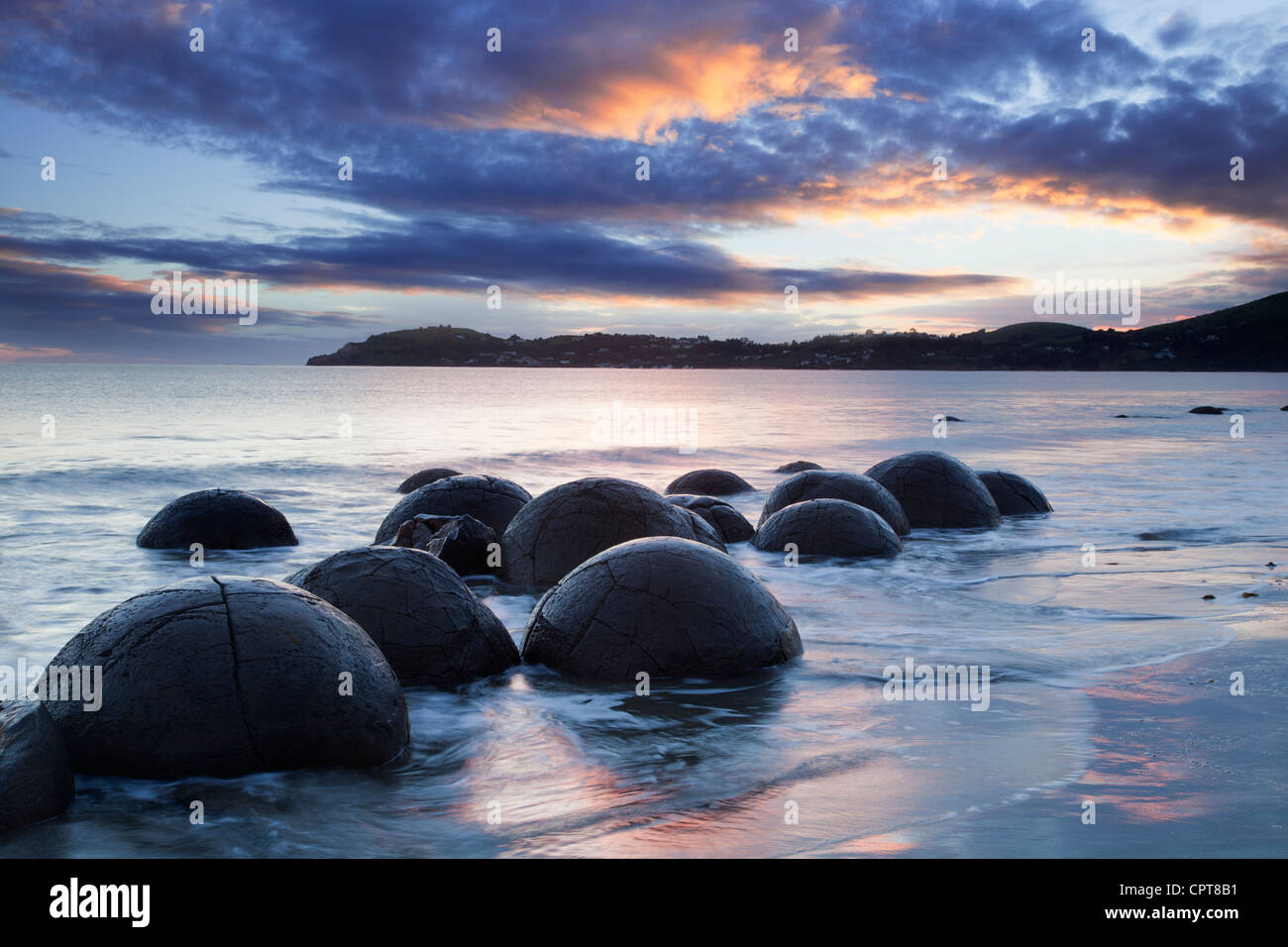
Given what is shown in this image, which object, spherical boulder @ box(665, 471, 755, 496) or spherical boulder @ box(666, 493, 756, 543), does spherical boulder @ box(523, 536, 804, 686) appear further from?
spherical boulder @ box(665, 471, 755, 496)

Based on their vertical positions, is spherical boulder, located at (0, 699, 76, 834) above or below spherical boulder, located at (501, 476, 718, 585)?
below

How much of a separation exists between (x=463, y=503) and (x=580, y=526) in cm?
270

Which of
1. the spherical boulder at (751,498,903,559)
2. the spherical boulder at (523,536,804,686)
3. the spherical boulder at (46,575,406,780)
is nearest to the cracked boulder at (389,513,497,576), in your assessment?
the spherical boulder at (523,536,804,686)

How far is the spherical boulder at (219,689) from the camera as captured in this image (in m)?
4.55

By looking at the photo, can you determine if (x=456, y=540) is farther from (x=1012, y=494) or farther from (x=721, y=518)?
(x=1012, y=494)

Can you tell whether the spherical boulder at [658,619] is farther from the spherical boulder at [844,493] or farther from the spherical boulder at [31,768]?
the spherical boulder at [844,493]

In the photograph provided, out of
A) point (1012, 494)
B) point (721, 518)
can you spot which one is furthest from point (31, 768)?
point (1012, 494)

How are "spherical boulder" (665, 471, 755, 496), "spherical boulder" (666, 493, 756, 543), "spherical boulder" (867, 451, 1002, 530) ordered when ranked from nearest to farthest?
"spherical boulder" (666, 493, 756, 543) → "spherical boulder" (867, 451, 1002, 530) → "spherical boulder" (665, 471, 755, 496)

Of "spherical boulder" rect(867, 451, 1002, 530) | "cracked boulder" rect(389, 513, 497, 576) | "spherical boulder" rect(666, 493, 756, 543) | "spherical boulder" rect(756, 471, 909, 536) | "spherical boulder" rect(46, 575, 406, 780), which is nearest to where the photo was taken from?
"spherical boulder" rect(46, 575, 406, 780)

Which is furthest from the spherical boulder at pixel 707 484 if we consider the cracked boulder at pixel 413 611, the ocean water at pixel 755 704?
the cracked boulder at pixel 413 611

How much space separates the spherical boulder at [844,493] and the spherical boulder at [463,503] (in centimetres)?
349

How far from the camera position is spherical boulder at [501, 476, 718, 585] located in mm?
8836

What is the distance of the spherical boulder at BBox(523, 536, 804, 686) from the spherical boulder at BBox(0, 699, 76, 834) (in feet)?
10.1
